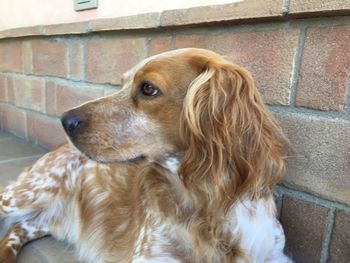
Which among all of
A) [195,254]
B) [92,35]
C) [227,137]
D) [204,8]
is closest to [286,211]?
[195,254]

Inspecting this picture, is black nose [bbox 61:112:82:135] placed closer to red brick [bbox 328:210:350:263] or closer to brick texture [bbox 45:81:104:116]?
red brick [bbox 328:210:350:263]

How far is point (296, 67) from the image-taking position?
1.61 metres

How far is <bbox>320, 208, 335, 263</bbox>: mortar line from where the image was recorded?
159 centimetres

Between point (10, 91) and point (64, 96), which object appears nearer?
point (64, 96)

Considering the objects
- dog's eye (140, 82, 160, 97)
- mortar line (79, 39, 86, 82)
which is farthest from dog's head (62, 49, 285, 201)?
mortar line (79, 39, 86, 82)

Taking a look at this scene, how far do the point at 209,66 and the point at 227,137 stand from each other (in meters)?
0.27

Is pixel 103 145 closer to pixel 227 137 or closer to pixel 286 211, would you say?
pixel 227 137

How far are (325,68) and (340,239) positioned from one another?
2.18ft

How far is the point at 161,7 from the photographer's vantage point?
87.7 inches

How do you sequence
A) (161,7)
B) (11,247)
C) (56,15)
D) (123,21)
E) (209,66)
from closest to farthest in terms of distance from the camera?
(209,66) < (11,247) < (161,7) < (123,21) < (56,15)

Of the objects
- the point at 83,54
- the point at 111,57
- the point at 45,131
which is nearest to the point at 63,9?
the point at 83,54

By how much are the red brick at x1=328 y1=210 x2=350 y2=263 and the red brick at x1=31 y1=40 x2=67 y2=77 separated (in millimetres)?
2254

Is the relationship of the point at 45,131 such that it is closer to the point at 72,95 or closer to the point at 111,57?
the point at 72,95

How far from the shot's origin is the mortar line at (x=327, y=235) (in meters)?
1.59
